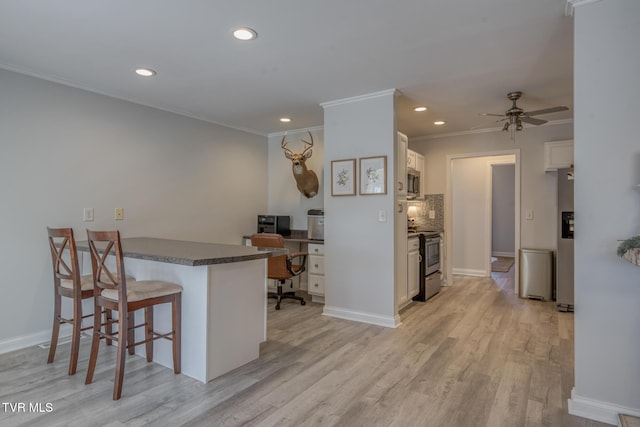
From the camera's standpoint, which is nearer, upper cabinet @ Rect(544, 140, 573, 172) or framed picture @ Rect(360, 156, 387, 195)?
framed picture @ Rect(360, 156, 387, 195)

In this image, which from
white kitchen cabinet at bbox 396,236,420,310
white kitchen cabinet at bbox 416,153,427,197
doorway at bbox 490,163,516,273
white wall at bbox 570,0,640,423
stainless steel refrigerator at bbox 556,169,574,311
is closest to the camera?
white wall at bbox 570,0,640,423

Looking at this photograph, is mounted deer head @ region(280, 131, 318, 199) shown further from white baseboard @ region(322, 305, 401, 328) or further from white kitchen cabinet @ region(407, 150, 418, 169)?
white baseboard @ region(322, 305, 401, 328)

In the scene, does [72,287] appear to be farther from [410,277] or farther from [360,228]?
[410,277]

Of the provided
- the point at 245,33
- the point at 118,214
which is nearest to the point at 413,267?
the point at 245,33

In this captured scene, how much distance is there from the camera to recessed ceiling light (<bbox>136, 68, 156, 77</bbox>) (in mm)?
3100

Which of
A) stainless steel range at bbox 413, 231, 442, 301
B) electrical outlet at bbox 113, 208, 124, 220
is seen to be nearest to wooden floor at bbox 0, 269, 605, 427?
stainless steel range at bbox 413, 231, 442, 301

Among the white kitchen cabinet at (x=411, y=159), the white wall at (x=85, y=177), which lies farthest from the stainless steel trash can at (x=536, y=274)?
the white wall at (x=85, y=177)

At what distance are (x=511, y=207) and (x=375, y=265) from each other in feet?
21.6

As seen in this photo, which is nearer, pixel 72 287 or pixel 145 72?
pixel 72 287

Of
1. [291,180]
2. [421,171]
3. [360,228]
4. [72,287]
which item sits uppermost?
[421,171]

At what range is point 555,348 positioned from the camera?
→ 309 centimetres

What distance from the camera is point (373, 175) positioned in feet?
12.4

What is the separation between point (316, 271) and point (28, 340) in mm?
2870

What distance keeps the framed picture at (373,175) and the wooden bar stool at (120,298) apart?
2.10m
